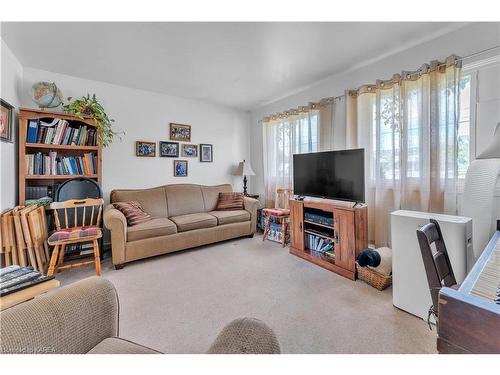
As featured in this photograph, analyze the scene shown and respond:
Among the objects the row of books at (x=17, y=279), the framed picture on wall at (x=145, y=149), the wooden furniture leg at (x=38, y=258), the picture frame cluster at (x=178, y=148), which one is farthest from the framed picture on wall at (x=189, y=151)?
the row of books at (x=17, y=279)

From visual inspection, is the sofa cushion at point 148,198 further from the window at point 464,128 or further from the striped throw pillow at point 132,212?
the window at point 464,128

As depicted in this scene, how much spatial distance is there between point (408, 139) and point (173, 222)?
297 centimetres

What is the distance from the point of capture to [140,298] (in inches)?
76.8

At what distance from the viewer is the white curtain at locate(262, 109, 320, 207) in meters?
3.37

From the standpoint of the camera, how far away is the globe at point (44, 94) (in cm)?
255

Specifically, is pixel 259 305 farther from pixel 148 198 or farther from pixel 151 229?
pixel 148 198

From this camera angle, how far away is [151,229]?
2.77 metres

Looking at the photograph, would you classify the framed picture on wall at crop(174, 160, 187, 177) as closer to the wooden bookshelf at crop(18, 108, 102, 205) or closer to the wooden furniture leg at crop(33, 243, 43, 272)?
the wooden bookshelf at crop(18, 108, 102, 205)

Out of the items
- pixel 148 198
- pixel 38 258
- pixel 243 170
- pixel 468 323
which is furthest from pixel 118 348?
pixel 243 170

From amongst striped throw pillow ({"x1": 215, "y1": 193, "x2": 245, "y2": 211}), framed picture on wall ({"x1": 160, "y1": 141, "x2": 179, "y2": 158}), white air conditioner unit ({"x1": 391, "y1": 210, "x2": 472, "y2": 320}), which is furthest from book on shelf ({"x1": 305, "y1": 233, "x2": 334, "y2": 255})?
framed picture on wall ({"x1": 160, "y1": 141, "x2": 179, "y2": 158})

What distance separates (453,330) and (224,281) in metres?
1.90

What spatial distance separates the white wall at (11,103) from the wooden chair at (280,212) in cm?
310
